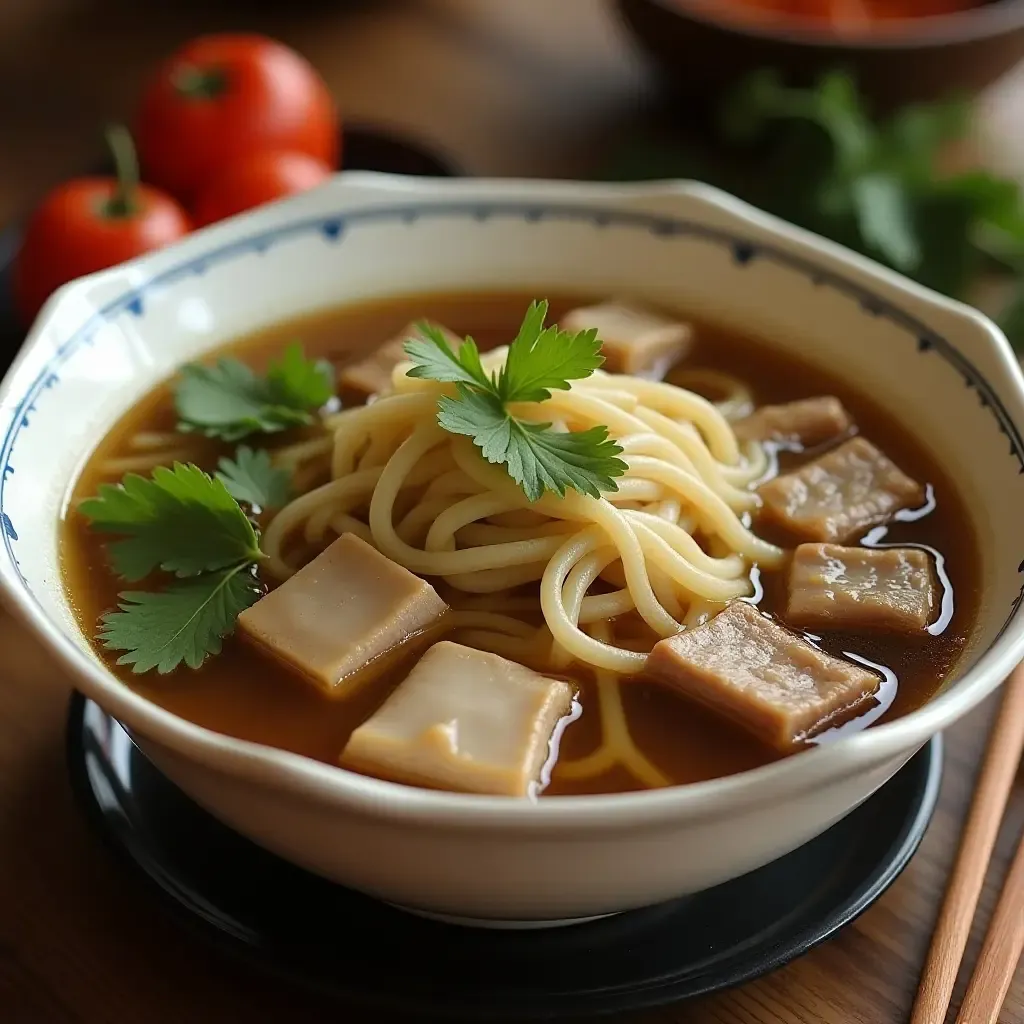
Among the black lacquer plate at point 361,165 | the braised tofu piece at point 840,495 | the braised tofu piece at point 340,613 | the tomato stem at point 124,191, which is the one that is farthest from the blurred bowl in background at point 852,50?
the braised tofu piece at point 340,613

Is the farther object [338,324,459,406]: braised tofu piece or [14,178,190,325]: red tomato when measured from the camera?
[14,178,190,325]: red tomato

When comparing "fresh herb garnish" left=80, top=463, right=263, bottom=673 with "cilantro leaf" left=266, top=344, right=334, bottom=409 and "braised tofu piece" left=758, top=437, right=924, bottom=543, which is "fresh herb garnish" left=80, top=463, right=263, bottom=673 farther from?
"braised tofu piece" left=758, top=437, right=924, bottom=543

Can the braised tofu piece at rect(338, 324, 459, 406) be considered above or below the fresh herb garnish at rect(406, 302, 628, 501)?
below

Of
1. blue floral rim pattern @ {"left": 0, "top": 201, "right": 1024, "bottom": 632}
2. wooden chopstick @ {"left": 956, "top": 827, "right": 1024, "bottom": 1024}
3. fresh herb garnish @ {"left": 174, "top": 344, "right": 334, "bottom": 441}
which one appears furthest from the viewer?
fresh herb garnish @ {"left": 174, "top": 344, "right": 334, "bottom": 441}

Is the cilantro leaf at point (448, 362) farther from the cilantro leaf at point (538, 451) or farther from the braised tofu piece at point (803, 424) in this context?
the braised tofu piece at point (803, 424)

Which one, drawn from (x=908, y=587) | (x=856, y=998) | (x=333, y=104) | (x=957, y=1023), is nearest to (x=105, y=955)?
(x=856, y=998)

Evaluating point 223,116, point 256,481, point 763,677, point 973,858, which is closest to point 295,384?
point 256,481

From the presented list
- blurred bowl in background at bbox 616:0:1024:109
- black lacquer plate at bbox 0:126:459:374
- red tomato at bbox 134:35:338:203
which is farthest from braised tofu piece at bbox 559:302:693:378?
red tomato at bbox 134:35:338:203
